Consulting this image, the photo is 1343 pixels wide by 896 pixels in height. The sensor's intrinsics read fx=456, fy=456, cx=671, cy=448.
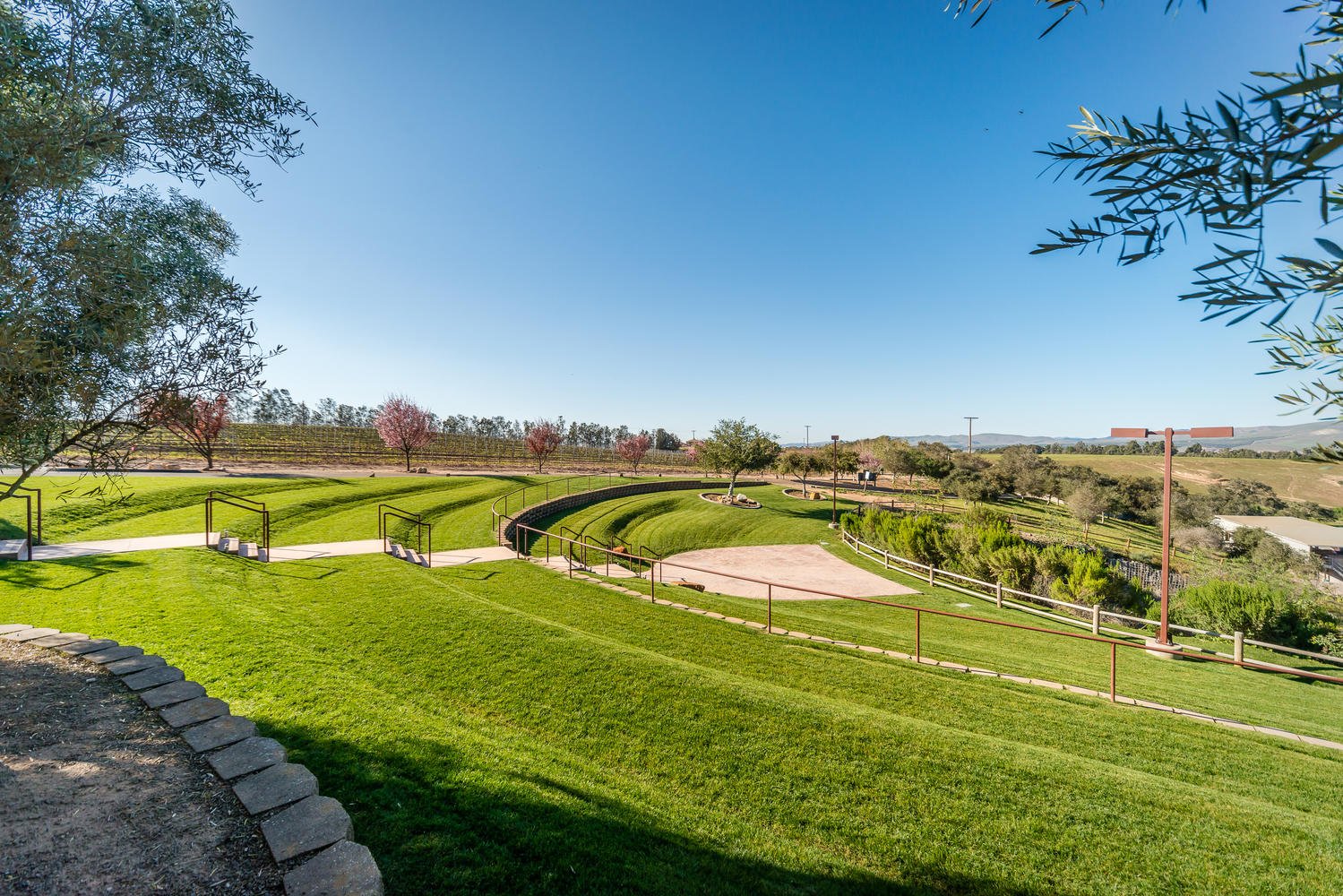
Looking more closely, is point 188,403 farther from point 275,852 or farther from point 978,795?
point 978,795

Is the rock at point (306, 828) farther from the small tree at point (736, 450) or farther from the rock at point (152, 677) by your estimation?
the small tree at point (736, 450)

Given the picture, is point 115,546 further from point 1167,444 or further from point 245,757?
point 1167,444

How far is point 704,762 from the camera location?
3.96 metres

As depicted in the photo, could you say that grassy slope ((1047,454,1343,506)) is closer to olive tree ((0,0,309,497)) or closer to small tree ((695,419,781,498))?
small tree ((695,419,781,498))

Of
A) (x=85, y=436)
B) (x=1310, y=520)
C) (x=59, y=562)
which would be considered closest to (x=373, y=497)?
(x=59, y=562)

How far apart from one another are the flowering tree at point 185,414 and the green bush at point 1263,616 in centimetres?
1952

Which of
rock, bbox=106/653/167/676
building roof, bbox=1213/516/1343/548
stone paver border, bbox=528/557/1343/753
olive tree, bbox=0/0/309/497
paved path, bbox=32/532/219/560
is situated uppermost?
olive tree, bbox=0/0/309/497

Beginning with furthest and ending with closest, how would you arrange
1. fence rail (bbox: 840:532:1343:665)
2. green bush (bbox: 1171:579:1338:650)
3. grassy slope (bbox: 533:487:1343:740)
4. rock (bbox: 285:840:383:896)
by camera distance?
green bush (bbox: 1171:579:1338:650) < fence rail (bbox: 840:532:1343:665) < grassy slope (bbox: 533:487:1343:740) < rock (bbox: 285:840:383:896)

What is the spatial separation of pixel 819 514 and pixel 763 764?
2759cm

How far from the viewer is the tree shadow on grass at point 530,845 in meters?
2.54

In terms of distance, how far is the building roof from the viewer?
3169 cm

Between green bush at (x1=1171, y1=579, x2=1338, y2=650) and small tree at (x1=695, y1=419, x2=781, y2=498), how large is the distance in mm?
21919

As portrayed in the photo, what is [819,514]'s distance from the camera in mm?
29969

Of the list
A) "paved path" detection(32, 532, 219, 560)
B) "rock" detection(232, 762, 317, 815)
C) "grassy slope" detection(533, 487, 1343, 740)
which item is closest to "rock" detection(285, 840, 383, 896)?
"rock" detection(232, 762, 317, 815)
